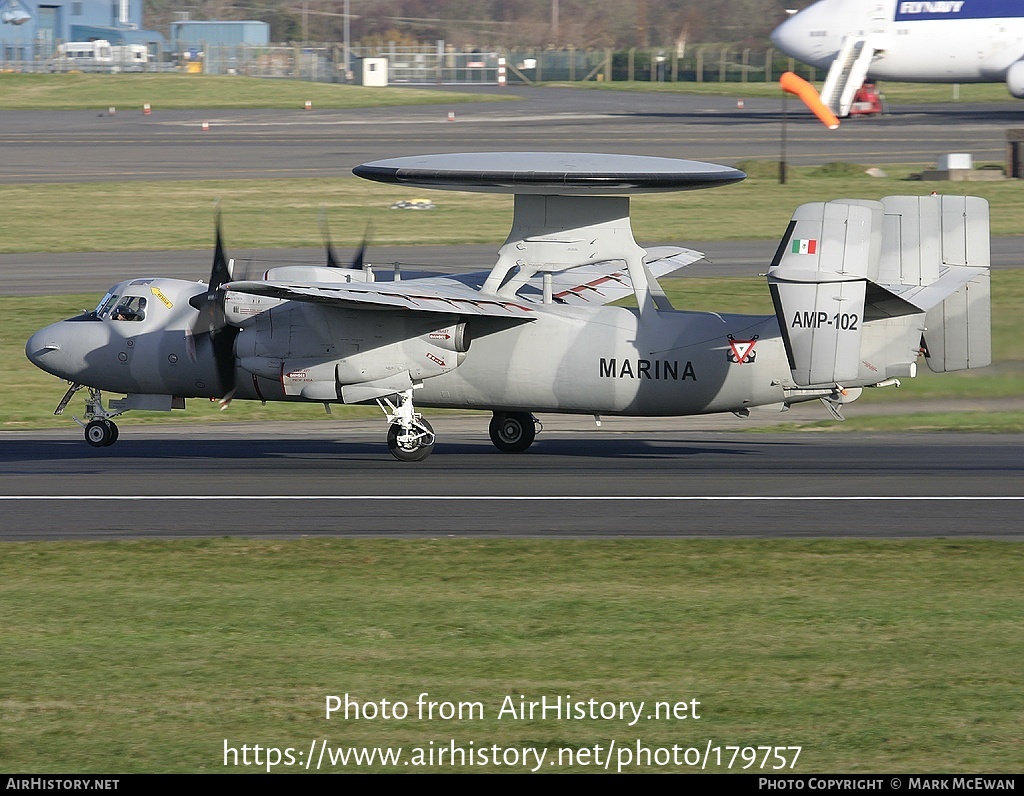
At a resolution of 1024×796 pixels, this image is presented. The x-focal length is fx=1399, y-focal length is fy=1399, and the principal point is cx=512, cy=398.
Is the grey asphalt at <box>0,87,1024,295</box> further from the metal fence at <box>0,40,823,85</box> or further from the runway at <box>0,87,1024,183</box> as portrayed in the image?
the metal fence at <box>0,40,823,85</box>

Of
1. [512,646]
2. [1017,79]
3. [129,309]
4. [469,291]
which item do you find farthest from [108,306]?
[1017,79]

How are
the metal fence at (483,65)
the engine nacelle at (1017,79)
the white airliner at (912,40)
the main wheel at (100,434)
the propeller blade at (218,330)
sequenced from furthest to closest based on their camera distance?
the metal fence at (483,65)
the white airliner at (912,40)
the engine nacelle at (1017,79)
the main wheel at (100,434)
the propeller blade at (218,330)

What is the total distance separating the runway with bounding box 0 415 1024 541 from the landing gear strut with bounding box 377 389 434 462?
0.26m

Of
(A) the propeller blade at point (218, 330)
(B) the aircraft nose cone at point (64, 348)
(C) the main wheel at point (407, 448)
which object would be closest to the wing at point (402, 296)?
(A) the propeller blade at point (218, 330)

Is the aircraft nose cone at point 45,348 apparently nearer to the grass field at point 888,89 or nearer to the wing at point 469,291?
the wing at point 469,291

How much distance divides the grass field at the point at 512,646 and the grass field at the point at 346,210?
31000 millimetres

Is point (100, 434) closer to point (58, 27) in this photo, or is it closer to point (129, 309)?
point (129, 309)

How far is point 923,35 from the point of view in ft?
269

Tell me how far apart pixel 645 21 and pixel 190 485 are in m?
189

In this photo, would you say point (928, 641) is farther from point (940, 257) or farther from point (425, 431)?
point (425, 431)

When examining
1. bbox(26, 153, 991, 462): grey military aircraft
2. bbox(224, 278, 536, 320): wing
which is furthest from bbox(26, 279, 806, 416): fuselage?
bbox(224, 278, 536, 320): wing

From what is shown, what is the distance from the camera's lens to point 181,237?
161ft

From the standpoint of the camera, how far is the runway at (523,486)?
59.0 feet

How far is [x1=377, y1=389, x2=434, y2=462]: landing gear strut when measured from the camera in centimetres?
2227
